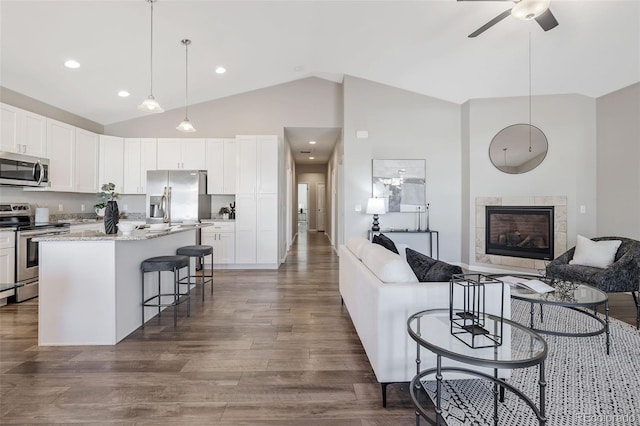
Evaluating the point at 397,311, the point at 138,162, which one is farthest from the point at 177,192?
the point at 397,311

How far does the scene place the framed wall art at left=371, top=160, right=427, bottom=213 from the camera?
5629 millimetres

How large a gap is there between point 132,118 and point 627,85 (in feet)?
26.1

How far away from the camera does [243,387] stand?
6.40 ft

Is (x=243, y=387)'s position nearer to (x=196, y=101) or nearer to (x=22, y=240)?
(x=22, y=240)

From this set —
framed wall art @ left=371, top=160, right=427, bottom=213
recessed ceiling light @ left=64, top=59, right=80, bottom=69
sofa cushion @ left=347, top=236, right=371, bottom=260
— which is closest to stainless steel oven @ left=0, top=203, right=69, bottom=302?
recessed ceiling light @ left=64, top=59, right=80, bottom=69

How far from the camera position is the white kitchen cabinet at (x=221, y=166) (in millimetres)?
5770

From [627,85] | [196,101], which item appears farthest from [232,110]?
[627,85]

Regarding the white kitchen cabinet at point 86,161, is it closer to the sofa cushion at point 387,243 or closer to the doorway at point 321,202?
the sofa cushion at point 387,243

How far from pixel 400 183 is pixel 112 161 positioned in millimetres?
5247

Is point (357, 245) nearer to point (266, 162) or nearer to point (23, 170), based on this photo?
point (266, 162)

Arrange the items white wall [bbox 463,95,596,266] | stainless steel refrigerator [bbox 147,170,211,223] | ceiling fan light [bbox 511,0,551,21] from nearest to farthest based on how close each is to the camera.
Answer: ceiling fan light [bbox 511,0,551,21], white wall [bbox 463,95,596,266], stainless steel refrigerator [bbox 147,170,211,223]

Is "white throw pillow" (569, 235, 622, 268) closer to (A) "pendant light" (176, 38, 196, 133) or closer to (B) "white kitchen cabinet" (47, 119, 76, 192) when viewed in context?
(A) "pendant light" (176, 38, 196, 133)

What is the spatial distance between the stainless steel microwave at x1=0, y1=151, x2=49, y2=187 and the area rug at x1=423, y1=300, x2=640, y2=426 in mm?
5095

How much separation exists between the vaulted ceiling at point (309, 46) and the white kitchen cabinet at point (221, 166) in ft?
3.35
